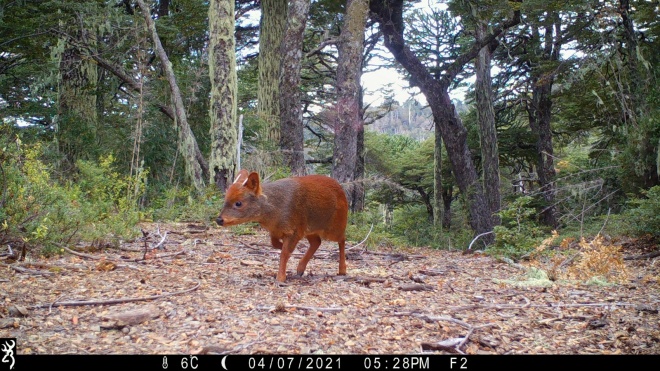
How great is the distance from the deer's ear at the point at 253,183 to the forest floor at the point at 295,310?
902 mm

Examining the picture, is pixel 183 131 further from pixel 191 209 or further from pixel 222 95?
pixel 191 209

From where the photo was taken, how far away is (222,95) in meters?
10.5

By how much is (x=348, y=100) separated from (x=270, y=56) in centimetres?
425

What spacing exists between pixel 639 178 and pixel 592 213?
424 centimetres

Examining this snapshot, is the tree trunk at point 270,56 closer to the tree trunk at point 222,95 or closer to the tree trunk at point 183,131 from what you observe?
the tree trunk at point 183,131

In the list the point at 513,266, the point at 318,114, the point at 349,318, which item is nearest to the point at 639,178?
the point at 513,266

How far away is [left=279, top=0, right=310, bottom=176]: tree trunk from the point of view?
414 inches

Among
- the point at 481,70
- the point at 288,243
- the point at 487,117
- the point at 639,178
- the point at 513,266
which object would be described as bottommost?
the point at 513,266

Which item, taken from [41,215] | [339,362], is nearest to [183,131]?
[41,215]

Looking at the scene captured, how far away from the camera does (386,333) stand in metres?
3.67

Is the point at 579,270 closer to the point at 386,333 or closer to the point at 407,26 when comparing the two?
the point at 386,333

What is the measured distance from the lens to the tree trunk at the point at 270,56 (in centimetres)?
1383

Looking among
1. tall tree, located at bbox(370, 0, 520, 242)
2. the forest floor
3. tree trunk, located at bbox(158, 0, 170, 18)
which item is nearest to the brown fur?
the forest floor

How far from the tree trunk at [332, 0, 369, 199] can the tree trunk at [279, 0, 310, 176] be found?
803 millimetres
